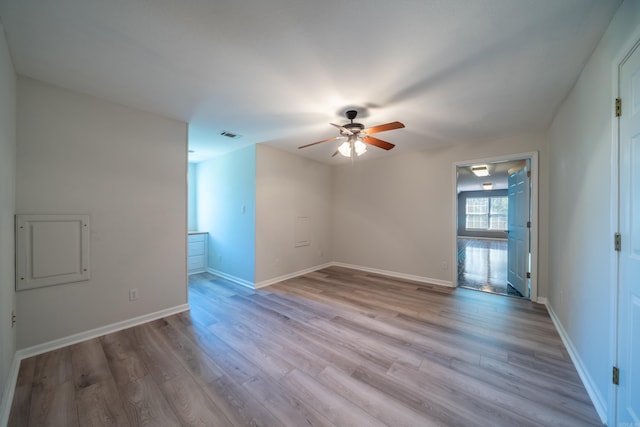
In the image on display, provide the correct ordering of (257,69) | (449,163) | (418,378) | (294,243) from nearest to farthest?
(418,378) → (257,69) → (449,163) → (294,243)

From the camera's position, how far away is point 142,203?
9.01ft

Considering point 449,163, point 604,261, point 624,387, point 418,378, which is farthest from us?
point 449,163

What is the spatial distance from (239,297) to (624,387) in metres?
3.73

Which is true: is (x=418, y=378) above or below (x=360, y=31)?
below

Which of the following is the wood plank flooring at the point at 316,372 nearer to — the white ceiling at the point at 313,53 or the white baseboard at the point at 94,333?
the white baseboard at the point at 94,333

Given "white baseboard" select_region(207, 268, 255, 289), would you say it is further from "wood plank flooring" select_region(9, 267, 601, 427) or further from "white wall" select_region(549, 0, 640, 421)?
"white wall" select_region(549, 0, 640, 421)

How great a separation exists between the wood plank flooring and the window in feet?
32.1

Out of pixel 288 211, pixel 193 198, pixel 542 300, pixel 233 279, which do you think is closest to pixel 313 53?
pixel 288 211

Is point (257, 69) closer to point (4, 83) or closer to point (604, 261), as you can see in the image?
point (4, 83)

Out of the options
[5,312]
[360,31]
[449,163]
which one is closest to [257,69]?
[360,31]

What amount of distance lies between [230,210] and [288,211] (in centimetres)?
111

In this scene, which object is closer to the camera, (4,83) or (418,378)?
(4,83)

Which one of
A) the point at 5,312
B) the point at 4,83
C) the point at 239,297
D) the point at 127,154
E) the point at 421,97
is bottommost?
the point at 239,297

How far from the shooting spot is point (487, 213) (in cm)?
1131
